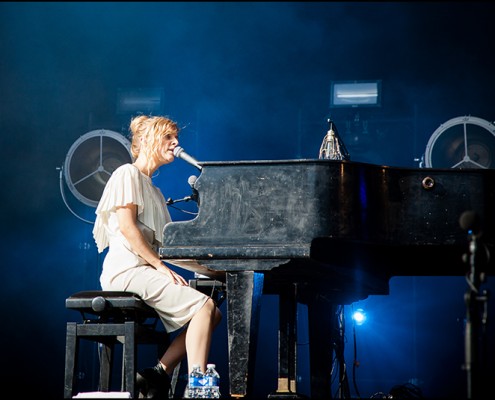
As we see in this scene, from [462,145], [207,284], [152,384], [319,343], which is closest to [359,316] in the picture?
[462,145]

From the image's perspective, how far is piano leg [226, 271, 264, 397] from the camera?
3402mm

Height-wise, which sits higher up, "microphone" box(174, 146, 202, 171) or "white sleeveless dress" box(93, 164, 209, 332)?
"microphone" box(174, 146, 202, 171)

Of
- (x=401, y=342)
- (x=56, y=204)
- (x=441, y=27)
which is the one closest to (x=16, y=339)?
(x=56, y=204)

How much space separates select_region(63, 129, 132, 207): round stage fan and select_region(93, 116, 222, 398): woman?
1.87m

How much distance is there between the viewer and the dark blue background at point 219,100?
6273mm

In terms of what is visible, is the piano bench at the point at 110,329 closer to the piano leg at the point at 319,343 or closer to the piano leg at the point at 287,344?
the piano leg at the point at 287,344

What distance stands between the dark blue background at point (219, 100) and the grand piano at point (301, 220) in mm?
2676

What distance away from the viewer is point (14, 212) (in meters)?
6.54

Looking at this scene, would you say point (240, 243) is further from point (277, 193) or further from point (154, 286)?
point (154, 286)

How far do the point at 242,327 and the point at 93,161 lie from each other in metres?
3.12

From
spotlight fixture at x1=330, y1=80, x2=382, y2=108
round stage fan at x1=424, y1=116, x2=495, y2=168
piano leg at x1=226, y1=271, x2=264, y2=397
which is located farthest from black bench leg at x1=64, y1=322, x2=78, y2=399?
spotlight fixture at x1=330, y1=80, x2=382, y2=108

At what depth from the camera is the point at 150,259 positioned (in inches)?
156

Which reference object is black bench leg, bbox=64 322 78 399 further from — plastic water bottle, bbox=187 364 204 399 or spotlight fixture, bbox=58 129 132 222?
spotlight fixture, bbox=58 129 132 222

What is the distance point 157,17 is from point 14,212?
6.11 feet
